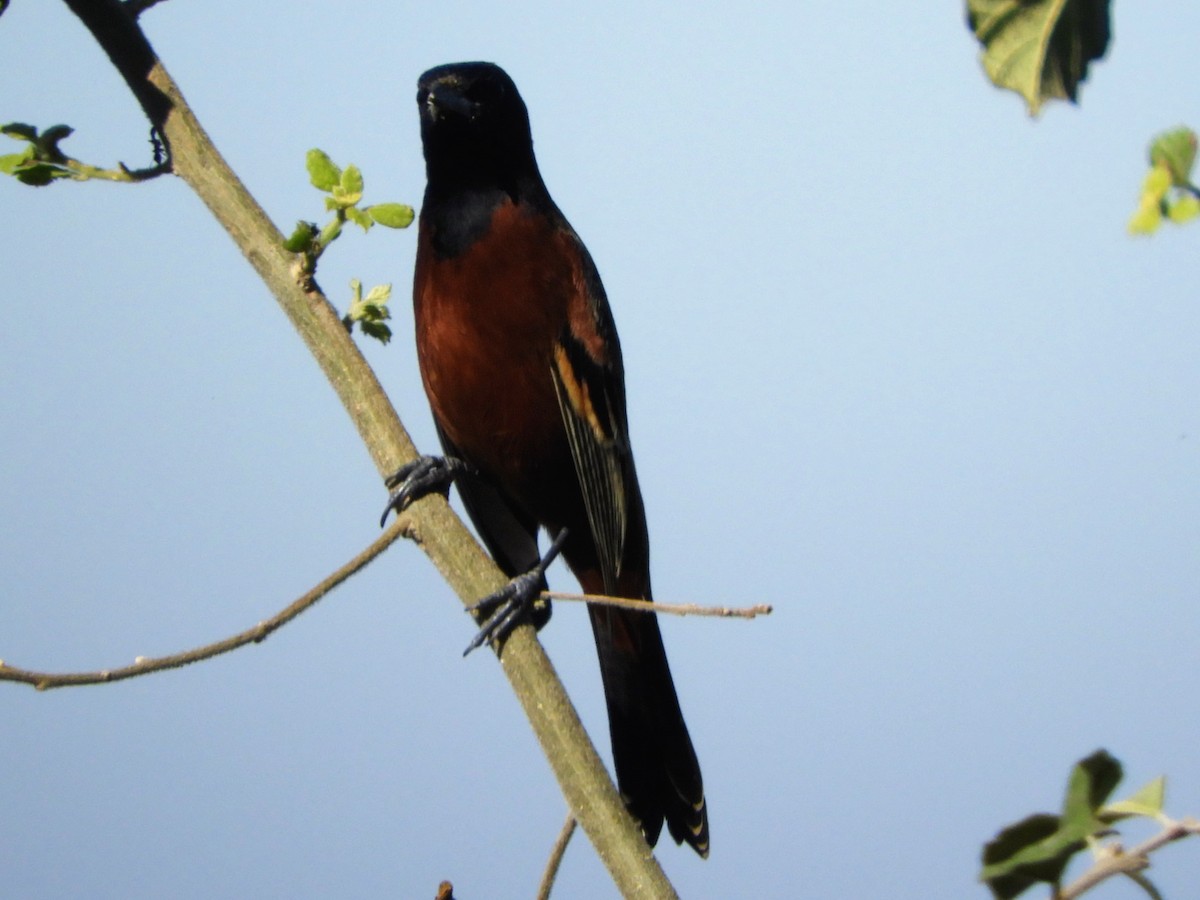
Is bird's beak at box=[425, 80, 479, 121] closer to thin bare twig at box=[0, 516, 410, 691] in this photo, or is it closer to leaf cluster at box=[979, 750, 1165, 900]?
thin bare twig at box=[0, 516, 410, 691]

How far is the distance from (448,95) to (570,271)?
54cm

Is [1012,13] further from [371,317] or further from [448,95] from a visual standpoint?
[448,95]

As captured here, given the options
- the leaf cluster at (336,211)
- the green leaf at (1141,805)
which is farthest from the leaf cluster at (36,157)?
the green leaf at (1141,805)

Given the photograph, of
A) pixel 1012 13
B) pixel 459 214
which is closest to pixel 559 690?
pixel 1012 13

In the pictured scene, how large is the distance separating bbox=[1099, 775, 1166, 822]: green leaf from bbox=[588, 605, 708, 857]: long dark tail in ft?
8.01

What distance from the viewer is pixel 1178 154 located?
2.19 feet

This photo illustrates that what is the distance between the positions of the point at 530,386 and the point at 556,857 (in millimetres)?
1492

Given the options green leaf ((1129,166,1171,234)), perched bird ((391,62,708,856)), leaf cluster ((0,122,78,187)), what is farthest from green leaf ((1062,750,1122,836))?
perched bird ((391,62,708,856))

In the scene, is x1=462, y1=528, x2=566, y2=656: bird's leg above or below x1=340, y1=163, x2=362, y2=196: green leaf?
below

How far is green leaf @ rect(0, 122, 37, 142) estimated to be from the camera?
6.44ft

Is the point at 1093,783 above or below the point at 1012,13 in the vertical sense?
below

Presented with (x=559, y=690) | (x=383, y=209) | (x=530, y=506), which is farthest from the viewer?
(x=530, y=506)

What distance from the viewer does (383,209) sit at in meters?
1.73

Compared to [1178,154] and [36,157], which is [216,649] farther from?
[1178,154]
